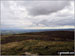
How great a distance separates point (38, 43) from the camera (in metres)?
2.60

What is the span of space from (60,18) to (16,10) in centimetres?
124

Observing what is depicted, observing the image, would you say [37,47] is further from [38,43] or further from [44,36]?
[44,36]

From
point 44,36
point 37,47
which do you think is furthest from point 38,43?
point 44,36

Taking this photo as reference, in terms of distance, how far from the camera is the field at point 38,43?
2574mm

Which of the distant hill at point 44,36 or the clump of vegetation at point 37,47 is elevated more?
the distant hill at point 44,36

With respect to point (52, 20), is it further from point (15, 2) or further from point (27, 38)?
point (15, 2)

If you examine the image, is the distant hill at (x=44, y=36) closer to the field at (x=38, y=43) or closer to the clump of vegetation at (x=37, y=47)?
the field at (x=38, y=43)

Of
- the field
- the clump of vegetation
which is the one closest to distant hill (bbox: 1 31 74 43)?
the field

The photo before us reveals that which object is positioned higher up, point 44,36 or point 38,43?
point 44,36

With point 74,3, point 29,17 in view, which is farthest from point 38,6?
point 74,3

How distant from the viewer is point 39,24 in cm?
262

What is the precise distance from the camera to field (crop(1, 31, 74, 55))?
101 inches

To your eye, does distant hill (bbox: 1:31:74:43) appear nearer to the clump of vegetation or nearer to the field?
the field

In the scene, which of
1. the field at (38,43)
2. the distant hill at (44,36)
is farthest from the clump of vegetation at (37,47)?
the distant hill at (44,36)
